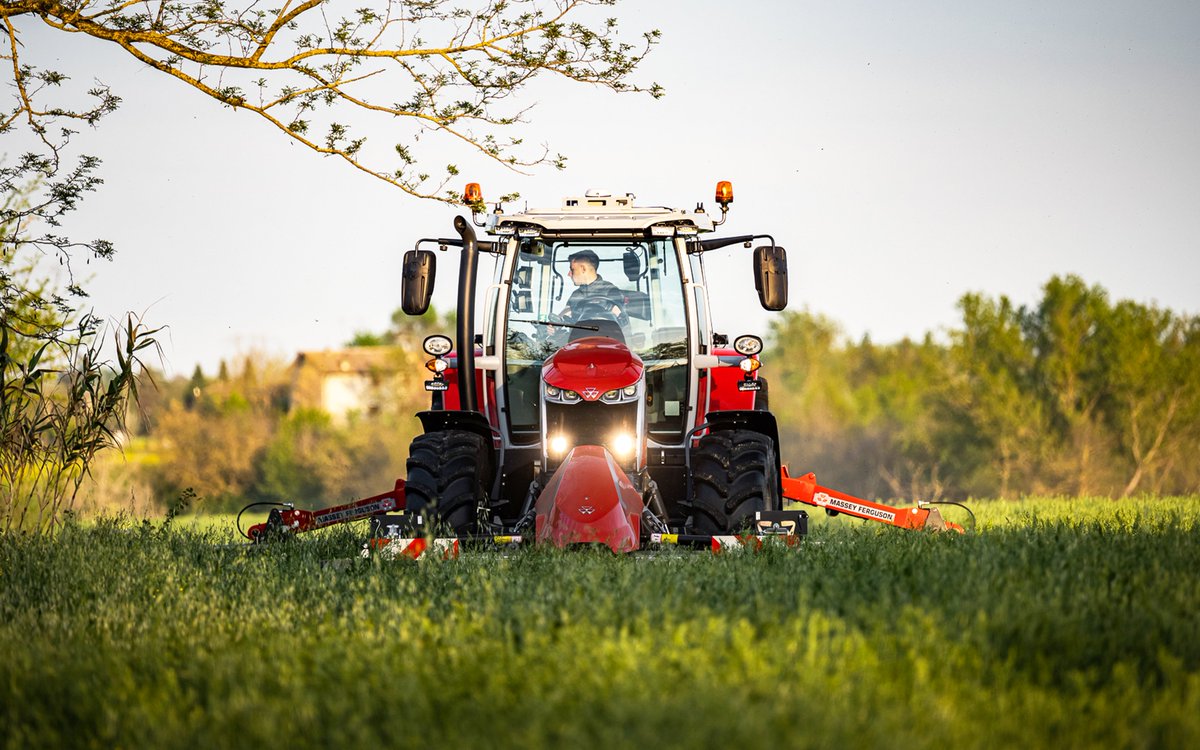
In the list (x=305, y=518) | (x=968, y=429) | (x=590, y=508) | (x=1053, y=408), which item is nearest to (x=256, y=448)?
(x=968, y=429)

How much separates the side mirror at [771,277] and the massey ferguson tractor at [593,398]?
10mm

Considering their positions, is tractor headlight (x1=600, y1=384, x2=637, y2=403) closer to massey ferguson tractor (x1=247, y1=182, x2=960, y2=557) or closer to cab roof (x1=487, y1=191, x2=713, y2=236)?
massey ferguson tractor (x1=247, y1=182, x2=960, y2=557)

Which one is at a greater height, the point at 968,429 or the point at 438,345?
the point at 438,345

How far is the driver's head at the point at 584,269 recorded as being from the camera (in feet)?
32.6

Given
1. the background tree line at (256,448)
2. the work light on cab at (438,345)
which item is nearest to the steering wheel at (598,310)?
the work light on cab at (438,345)

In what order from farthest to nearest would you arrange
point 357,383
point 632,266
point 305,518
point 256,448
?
point 357,383, point 256,448, point 305,518, point 632,266

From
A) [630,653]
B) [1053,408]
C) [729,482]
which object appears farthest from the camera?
[1053,408]

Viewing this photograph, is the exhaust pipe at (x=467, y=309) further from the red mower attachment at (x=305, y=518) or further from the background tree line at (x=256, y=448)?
the background tree line at (x=256, y=448)

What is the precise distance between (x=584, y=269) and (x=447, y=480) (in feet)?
6.94

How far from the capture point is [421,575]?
275 inches

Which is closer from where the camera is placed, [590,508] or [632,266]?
[590,508]

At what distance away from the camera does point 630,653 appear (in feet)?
14.8

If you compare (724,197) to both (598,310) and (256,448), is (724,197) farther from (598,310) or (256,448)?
(256,448)

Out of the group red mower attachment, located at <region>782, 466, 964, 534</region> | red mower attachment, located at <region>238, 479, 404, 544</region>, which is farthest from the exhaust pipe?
red mower attachment, located at <region>782, 466, 964, 534</region>
